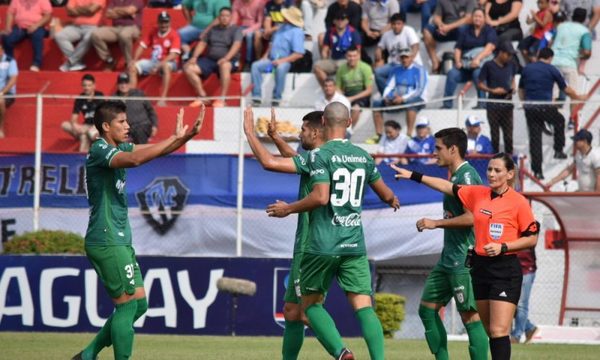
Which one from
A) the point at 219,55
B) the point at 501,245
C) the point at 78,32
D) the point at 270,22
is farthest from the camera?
the point at 78,32

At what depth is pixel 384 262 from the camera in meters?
20.1

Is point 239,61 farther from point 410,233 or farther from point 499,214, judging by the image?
point 499,214

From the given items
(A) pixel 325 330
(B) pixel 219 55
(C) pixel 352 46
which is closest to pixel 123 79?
(B) pixel 219 55

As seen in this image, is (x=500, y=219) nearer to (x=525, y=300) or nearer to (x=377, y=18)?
(x=525, y=300)

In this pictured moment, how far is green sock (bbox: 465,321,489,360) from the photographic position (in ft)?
38.4

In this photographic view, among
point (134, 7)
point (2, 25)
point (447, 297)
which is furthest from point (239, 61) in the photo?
point (447, 297)

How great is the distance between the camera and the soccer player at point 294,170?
1076 centimetres

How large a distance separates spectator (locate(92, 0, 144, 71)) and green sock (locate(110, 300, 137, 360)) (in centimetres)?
1396

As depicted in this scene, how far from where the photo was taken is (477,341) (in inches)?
464

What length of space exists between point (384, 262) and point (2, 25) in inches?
434

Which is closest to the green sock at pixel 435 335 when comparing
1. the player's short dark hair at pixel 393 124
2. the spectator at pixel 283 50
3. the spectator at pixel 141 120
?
the player's short dark hair at pixel 393 124

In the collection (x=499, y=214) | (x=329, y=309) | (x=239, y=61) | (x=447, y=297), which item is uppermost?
(x=239, y=61)

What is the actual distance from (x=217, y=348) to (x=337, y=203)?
5594 millimetres

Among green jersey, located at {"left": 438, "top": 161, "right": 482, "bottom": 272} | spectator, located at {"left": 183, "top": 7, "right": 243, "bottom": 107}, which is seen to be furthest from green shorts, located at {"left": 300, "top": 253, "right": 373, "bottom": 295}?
spectator, located at {"left": 183, "top": 7, "right": 243, "bottom": 107}
